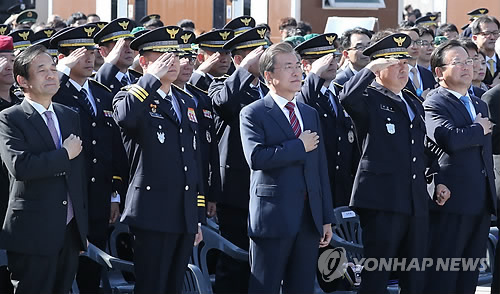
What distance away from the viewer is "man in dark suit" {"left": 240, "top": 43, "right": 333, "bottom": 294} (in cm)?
606

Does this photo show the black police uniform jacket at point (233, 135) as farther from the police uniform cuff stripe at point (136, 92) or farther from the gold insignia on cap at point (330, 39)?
the police uniform cuff stripe at point (136, 92)

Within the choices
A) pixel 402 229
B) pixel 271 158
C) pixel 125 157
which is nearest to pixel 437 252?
pixel 402 229

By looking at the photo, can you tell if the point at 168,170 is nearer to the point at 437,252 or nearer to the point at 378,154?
the point at 378,154

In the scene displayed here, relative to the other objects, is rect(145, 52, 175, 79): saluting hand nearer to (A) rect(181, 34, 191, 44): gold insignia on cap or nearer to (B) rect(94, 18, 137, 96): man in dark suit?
(A) rect(181, 34, 191, 44): gold insignia on cap

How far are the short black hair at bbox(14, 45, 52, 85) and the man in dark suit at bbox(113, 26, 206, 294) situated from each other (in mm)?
558

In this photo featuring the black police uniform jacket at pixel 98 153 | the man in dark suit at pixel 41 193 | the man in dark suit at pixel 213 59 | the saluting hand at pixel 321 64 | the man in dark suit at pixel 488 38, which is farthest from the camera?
the man in dark suit at pixel 488 38

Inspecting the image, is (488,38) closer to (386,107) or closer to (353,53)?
(353,53)

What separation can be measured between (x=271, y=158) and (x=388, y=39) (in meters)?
1.48

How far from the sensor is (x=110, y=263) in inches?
250

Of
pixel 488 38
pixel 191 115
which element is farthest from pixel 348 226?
pixel 488 38

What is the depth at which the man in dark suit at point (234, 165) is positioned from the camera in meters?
7.12

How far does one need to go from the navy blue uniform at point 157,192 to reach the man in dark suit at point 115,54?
1.26 metres

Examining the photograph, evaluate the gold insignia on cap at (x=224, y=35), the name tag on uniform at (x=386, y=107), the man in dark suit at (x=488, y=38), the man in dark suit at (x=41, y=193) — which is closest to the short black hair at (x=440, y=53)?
the name tag on uniform at (x=386, y=107)

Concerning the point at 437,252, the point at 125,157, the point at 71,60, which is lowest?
the point at 437,252
